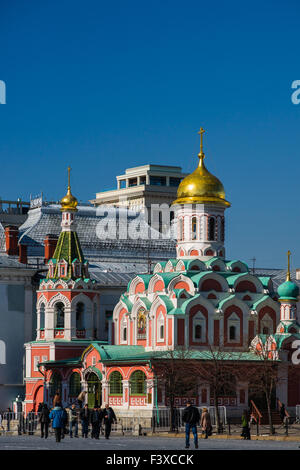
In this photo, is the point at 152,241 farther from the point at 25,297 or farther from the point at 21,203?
the point at 21,203

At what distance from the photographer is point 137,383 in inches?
2518

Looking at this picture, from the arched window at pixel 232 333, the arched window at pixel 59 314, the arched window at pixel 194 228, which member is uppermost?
the arched window at pixel 194 228

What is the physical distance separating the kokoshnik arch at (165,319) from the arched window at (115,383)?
0.05m

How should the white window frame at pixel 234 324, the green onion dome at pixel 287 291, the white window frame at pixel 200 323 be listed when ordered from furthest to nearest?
the white window frame at pixel 234 324
the green onion dome at pixel 287 291
the white window frame at pixel 200 323

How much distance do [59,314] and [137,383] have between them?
9.22 m

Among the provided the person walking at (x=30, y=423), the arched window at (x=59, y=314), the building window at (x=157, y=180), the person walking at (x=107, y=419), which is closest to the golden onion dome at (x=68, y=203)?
the arched window at (x=59, y=314)

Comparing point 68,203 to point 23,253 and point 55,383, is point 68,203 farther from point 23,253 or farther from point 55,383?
point 55,383

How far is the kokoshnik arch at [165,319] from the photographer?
64.5 meters

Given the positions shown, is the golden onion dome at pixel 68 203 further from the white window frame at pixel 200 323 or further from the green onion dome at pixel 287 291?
the green onion dome at pixel 287 291

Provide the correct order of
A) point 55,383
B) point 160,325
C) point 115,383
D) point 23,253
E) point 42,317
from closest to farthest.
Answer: point 115,383 < point 160,325 < point 55,383 < point 42,317 < point 23,253

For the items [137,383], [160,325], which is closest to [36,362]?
[160,325]

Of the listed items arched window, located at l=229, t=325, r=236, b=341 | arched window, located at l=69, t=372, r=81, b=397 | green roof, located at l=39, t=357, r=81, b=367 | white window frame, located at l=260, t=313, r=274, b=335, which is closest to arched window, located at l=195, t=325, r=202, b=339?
arched window, located at l=229, t=325, r=236, b=341

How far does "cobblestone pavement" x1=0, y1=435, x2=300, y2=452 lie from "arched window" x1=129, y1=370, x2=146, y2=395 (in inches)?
635
